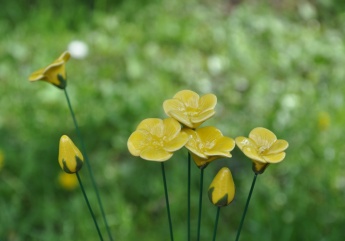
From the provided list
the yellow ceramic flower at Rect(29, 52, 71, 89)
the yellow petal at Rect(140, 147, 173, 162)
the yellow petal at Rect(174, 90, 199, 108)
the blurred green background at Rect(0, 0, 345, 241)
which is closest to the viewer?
the yellow petal at Rect(140, 147, 173, 162)

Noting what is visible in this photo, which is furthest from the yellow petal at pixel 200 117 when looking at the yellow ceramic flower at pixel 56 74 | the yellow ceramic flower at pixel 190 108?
the yellow ceramic flower at pixel 56 74

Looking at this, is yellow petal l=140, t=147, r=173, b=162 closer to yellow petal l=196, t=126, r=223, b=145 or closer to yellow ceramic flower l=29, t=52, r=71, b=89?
yellow petal l=196, t=126, r=223, b=145

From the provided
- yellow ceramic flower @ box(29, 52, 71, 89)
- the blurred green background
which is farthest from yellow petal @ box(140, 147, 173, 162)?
the blurred green background

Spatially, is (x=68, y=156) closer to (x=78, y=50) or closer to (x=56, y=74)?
(x=56, y=74)

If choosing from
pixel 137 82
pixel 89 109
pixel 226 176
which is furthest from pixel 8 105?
pixel 226 176

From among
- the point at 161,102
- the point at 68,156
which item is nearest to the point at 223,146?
the point at 68,156

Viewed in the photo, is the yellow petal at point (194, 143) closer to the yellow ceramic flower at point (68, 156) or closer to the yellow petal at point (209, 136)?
the yellow petal at point (209, 136)
